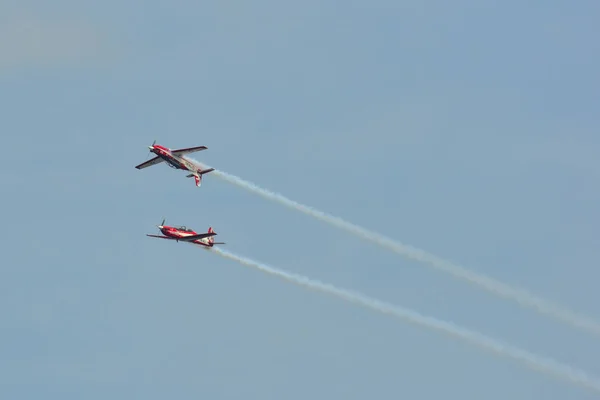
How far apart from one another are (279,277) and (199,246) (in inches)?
491

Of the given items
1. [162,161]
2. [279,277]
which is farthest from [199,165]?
[279,277]

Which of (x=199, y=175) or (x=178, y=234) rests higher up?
(x=199, y=175)

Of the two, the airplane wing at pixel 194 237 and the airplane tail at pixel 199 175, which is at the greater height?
the airplane tail at pixel 199 175

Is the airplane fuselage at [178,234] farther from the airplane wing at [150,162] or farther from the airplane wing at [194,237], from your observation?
the airplane wing at [150,162]

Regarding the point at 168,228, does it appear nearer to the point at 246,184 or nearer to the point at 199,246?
the point at 199,246

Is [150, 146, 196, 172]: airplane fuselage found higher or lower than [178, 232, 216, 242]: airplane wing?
higher

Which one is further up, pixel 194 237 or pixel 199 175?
pixel 199 175

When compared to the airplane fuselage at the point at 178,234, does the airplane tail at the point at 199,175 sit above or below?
above

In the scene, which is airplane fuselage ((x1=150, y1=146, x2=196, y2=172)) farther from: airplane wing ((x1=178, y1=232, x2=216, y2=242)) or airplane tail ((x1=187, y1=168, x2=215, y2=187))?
airplane wing ((x1=178, y1=232, x2=216, y2=242))

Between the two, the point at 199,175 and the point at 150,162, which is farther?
the point at 150,162

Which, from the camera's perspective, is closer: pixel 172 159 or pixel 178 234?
pixel 178 234

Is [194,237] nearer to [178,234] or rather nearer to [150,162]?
[178,234]

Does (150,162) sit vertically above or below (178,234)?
above

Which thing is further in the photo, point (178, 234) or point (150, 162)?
point (150, 162)
